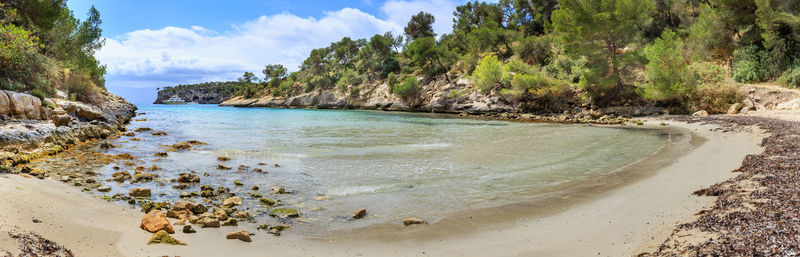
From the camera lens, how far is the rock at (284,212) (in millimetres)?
7223

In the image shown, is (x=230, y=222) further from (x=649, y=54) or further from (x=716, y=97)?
(x=649, y=54)

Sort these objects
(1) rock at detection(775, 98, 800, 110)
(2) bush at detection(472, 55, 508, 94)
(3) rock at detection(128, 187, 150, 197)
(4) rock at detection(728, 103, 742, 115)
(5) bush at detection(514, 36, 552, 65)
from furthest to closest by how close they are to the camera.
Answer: (5) bush at detection(514, 36, 552, 65) → (2) bush at detection(472, 55, 508, 94) → (4) rock at detection(728, 103, 742, 115) → (1) rock at detection(775, 98, 800, 110) → (3) rock at detection(128, 187, 150, 197)

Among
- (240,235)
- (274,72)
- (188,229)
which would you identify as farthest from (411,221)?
(274,72)

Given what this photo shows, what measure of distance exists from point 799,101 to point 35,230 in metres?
37.4

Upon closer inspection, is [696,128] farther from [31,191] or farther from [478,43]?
[478,43]

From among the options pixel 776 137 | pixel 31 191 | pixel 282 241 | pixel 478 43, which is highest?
pixel 478 43

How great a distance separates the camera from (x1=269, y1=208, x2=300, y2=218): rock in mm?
7223

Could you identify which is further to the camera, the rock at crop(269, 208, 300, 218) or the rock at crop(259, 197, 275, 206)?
the rock at crop(259, 197, 275, 206)

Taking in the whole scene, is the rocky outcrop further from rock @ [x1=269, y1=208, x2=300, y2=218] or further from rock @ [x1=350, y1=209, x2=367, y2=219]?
rock @ [x1=350, y1=209, x2=367, y2=219]

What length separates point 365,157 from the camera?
1452cm

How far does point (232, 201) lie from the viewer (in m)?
7.84

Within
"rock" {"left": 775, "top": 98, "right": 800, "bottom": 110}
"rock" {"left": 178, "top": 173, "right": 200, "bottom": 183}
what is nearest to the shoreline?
"rock" {"left": 178, "top": 173, "right": 200, "bottom": 183}

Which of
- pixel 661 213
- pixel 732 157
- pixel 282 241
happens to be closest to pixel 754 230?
pixel 661 213

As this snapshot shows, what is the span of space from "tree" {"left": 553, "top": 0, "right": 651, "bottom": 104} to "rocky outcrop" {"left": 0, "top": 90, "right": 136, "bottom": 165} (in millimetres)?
38765
